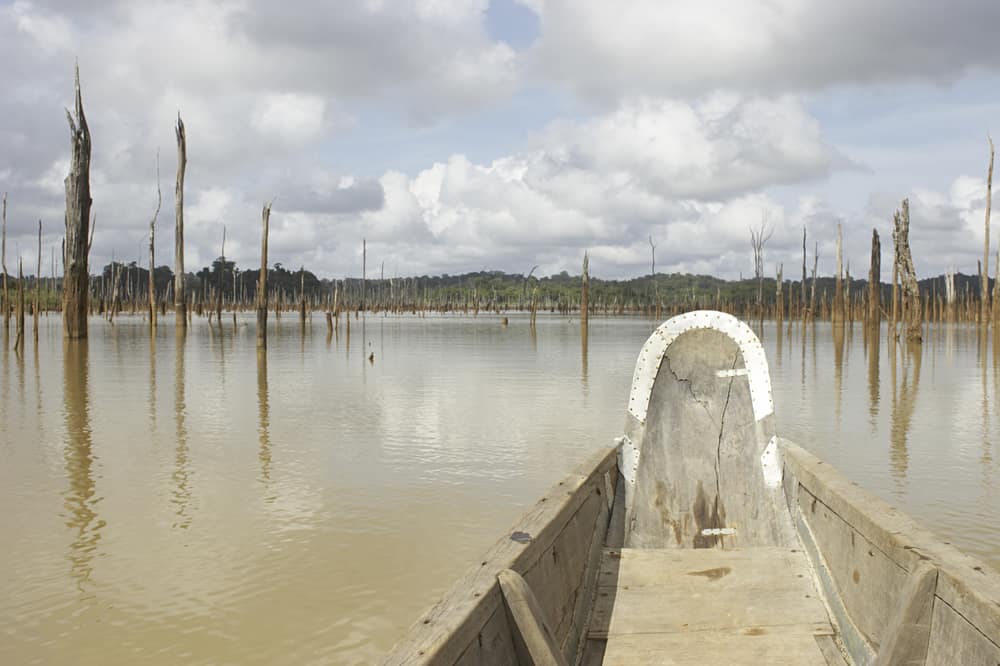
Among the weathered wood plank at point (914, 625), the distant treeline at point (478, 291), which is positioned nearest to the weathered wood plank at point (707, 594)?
the weathered wood plank at point (914, 625)

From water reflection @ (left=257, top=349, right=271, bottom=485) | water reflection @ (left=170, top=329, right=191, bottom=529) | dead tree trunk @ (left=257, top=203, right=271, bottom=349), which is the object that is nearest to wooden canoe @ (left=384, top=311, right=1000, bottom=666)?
water reflection @ (left=170, top=329, right=191, bottom=529)

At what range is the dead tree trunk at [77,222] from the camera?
949 inches

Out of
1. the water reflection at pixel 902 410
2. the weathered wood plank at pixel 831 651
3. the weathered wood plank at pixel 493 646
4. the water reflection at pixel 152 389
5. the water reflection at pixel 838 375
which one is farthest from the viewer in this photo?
the water reflection at pixel 838 375

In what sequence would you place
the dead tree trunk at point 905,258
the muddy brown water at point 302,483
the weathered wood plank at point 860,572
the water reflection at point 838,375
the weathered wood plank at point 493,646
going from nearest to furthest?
the weathered wood plank at point 493,646
the weathered wood plank at point 860,572
the muddy brown water at point 302,483
the water reflection at point 838,375
the dead tree trunk at point 905,258

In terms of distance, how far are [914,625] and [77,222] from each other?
26.6 m

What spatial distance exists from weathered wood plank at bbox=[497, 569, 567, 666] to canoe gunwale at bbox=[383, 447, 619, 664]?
0.10ft

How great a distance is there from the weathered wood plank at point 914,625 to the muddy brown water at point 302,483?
7.85 feet

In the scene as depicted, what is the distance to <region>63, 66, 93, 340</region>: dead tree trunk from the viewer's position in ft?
79.1

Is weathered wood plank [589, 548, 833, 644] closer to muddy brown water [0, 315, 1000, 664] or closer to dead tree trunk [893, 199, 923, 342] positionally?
muddy brown water [0, 315, 1000, 664]

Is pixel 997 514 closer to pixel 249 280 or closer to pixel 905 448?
pixel 905 448

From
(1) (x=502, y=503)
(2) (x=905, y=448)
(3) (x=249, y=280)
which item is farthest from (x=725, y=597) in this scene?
(3) (x=249, y=280)

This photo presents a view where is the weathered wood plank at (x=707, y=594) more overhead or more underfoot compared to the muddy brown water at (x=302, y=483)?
more overhead

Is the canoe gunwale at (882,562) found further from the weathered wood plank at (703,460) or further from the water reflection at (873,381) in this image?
the water reflection at (873,381)

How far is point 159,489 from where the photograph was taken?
7.17 metres
